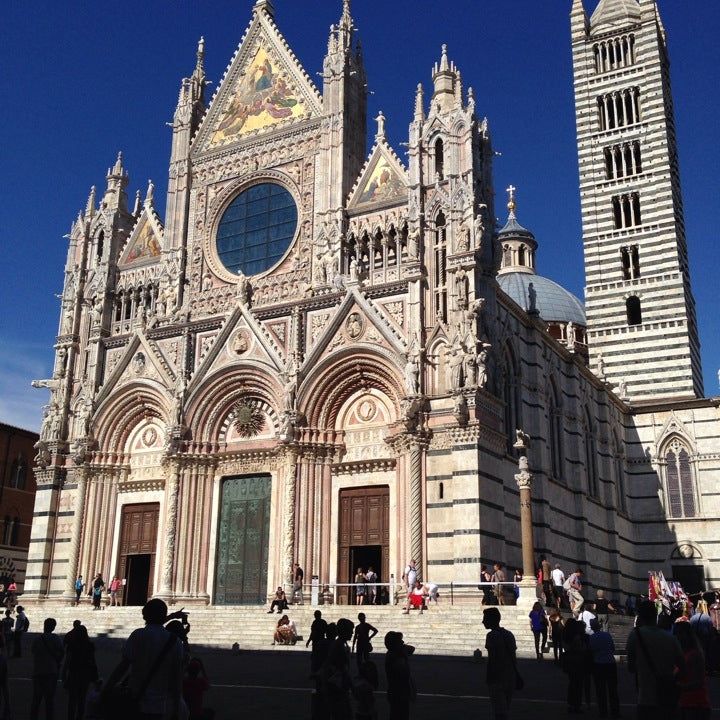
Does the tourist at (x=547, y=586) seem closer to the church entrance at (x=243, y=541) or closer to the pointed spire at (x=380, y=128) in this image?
the church entrance at (x=243, y=541)

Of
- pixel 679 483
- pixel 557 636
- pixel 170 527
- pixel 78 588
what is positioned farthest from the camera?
pixel 679 483

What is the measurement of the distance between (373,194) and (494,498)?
1149 cm

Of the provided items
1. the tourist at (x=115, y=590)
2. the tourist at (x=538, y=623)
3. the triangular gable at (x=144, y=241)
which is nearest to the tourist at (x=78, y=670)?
the tourist at (x=538, y=623)

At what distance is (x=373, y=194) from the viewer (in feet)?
99.3

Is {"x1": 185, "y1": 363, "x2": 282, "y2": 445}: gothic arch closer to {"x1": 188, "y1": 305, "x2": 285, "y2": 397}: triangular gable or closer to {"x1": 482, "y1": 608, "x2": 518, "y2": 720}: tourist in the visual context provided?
{"x1": 188, "y1": 305, "x2": 285, "y2": 397}: triangular gable

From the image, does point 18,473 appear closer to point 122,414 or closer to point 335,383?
point 122,414

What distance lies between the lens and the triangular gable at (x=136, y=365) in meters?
31.8

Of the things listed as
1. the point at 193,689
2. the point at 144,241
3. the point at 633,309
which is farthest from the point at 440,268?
the point at 633,309

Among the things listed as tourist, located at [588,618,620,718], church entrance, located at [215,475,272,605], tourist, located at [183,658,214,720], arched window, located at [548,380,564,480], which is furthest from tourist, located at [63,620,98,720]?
arched window, located at [548,380,564,480]

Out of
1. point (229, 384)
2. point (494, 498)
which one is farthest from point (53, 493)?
point (494, 498)

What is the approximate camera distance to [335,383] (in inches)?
1115

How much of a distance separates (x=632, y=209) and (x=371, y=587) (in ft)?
94.7

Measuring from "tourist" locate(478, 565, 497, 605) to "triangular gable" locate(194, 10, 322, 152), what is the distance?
1798cm

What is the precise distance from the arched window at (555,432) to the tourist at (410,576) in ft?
31.0
